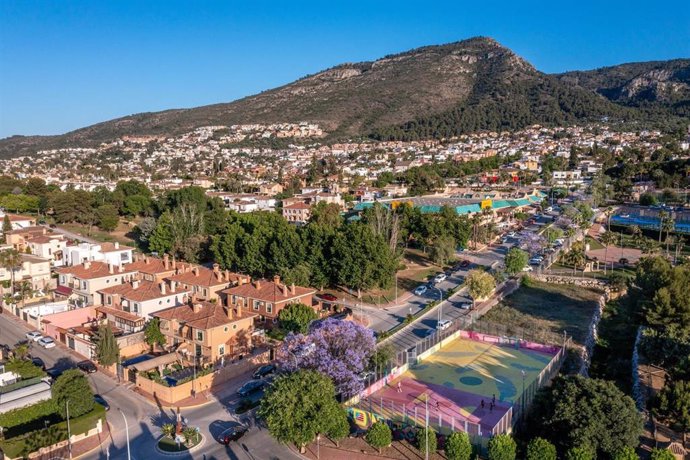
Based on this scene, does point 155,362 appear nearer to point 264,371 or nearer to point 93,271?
point 264,371

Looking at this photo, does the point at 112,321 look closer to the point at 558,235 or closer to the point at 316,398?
the point at 316,398

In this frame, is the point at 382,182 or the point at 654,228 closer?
the point at 654,228

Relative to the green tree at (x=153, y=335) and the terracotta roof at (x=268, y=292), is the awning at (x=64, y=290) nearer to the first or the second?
the terracotta roof at (x=268, y=292)

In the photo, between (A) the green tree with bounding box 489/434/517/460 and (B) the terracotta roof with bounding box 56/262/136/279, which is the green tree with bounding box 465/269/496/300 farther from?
(B) the terracotta roof with bounding box 56/262/136/279

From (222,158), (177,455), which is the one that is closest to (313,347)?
(177,455)

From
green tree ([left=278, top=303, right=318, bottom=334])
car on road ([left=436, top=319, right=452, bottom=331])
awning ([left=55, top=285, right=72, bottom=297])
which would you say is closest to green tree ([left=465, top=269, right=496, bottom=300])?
car on road ([left=436, top=319, right=452, bottom=331])

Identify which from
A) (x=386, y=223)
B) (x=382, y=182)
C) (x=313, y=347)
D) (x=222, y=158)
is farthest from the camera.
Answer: (x=222, y=158)

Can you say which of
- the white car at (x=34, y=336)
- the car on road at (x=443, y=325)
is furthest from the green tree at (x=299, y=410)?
the white car at (x=34, y=336)
